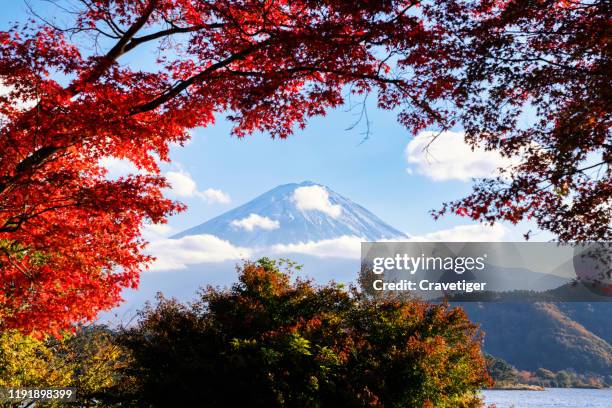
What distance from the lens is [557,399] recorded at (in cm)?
8662

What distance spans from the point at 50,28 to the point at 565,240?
348 inches

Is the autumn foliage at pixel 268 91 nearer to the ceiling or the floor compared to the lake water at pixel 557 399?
nearer to the ceiling

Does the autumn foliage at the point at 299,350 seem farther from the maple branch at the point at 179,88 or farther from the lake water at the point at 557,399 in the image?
the lake water at the point at 557,399

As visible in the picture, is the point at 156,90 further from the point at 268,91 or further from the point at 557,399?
the point at 557,399

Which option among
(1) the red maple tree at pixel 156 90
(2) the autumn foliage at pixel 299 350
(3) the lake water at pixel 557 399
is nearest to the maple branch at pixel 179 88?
(1) the red maple tree at pixel 156 90

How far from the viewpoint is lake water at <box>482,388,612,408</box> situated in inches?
2992

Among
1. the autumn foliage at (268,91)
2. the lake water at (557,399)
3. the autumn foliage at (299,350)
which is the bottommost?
the lake water at (557,399)

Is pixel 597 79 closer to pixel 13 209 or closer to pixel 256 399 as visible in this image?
pixel 256 399

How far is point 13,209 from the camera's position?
8719 millimetres

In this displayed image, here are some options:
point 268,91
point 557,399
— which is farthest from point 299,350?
point 557,399

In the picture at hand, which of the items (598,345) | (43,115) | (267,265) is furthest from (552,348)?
(43,115)

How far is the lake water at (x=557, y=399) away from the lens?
76.0 m

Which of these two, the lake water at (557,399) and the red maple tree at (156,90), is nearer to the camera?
the red maple tree at (156,90)

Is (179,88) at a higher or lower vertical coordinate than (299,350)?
higher
